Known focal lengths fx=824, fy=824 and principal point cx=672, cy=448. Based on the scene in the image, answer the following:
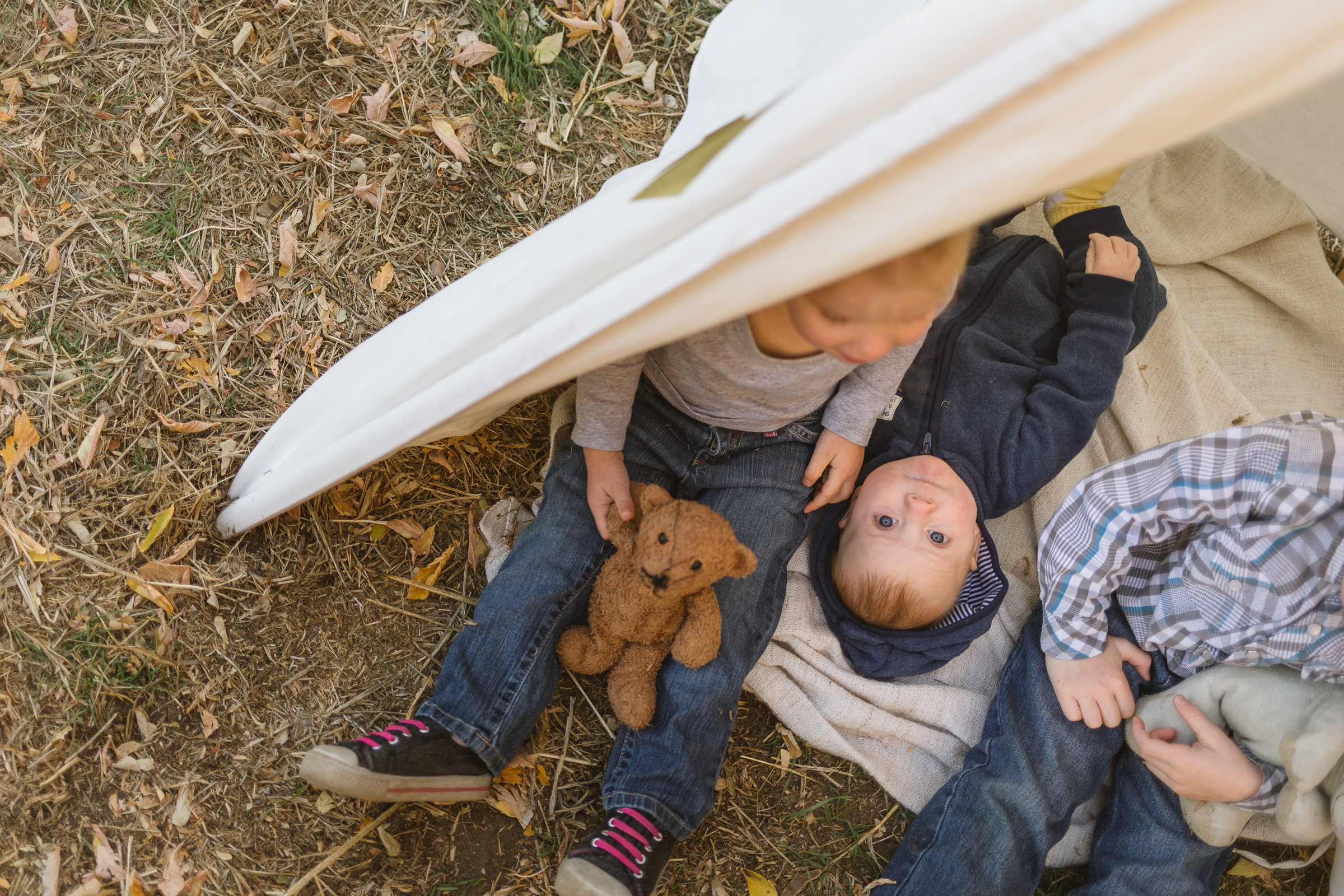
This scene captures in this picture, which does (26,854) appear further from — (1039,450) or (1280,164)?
(1280,164)

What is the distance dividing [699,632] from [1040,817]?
1160 mm

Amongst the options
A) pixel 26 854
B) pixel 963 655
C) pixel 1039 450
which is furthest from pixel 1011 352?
pixel 26 854

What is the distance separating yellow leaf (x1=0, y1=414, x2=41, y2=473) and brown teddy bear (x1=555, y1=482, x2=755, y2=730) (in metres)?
1.43

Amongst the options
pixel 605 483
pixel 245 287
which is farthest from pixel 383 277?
pixel 605 483

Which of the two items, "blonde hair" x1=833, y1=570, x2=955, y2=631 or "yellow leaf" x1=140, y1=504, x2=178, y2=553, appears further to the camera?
"blonde hair" x1=833, y1=570, x2=955, y2=631

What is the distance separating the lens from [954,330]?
2590mm

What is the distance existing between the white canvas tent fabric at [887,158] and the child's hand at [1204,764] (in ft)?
5.49

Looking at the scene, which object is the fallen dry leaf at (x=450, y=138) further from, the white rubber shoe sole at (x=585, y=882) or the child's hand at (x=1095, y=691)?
the child's hand at (x=1095, y=691)

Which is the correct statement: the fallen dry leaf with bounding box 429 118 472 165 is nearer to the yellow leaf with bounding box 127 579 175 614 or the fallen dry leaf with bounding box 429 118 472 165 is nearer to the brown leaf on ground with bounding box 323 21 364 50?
the brown leaf on ground with bounding box 323 21 364 50

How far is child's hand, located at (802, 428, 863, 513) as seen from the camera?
224 cm

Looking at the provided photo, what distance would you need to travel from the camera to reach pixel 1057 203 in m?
2.81

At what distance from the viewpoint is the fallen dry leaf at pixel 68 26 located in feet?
8.02

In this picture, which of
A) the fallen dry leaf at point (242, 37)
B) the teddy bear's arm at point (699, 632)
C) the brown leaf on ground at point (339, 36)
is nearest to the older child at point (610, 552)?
the teddy bear's arm at point (699, 632)

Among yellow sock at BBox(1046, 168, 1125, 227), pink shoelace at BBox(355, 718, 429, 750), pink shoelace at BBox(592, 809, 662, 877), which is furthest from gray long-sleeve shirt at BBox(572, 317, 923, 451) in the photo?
yellow sock at BBox(1046, 168, 1125, 227)
